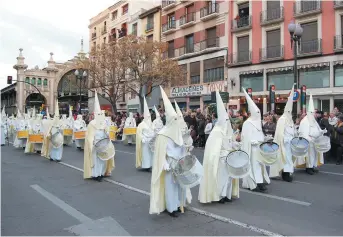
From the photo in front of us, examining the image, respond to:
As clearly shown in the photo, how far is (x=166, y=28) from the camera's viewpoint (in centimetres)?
3453

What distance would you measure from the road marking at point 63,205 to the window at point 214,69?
2291 centimetres

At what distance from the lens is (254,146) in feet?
24.8

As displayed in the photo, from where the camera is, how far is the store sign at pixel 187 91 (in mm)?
30531

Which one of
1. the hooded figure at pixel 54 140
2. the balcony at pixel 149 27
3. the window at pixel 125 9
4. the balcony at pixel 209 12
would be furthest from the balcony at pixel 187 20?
the hooded figure at pixel 54 140

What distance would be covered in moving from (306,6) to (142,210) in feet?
72.8

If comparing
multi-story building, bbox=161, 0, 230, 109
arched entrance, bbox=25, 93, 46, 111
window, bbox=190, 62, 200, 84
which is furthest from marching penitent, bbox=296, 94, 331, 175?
arched entrance, bbox=25, 93, 46, 111

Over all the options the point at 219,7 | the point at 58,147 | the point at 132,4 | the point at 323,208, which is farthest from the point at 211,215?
the point at 132,4

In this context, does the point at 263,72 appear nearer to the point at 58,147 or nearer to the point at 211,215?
the point at 58,147

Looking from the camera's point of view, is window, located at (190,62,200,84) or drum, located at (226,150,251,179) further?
window, located at (190,62,200,84)

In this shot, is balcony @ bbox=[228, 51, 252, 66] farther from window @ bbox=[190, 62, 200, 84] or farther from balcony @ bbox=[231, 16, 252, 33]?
window @ bbox=[190, 62, 200, 84]

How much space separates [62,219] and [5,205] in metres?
1.56

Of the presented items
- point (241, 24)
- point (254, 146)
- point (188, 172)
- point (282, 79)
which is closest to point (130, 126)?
point (254, 146)

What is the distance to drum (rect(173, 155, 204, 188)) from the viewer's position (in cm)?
532

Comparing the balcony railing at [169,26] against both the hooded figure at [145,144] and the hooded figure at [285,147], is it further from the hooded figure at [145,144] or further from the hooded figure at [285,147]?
the hooded figure at [285,147]
